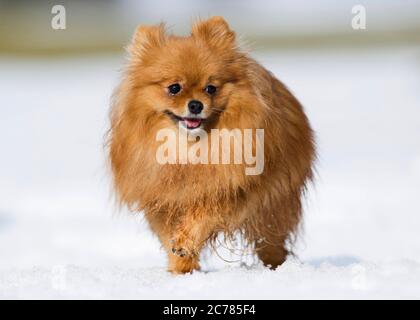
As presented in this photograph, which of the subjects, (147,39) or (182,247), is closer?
(182,247)

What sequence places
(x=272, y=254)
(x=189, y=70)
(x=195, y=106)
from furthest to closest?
(x=272, y=254), (x=189, y=70), (x=195, y=106)

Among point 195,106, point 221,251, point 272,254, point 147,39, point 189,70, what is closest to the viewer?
point 195,106

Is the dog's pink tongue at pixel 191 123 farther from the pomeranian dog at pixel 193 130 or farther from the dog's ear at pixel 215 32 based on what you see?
the dog's ear at pixel 215 32

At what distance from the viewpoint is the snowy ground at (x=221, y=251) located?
6.25 metres

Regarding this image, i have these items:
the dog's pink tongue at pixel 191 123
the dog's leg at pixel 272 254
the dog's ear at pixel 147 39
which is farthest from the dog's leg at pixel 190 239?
the dog's ear at pixel 147 39

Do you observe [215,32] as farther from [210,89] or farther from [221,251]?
[221,251]

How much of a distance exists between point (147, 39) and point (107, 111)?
730mm

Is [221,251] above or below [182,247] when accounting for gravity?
below

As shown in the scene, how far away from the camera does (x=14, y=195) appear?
13.8m

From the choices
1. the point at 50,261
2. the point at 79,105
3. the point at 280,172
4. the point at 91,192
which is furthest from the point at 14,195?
the point at 79,105

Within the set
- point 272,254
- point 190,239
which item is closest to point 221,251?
point 272,254

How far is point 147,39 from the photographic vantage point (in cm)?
697

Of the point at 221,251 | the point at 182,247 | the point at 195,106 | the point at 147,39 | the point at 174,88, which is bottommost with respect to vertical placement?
the point at 221,251

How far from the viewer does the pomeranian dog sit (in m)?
6.66
